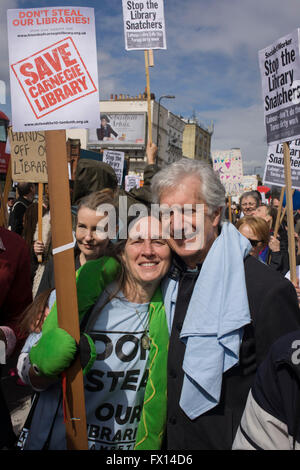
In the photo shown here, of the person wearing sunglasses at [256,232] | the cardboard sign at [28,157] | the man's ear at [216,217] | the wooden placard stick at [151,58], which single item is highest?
the wooden placard stick at [151,58]

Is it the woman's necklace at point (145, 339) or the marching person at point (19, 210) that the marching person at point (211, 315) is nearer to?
the woman's necklace at point (145, 339)

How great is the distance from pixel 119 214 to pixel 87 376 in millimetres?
925

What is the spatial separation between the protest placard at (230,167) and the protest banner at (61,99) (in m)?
6.91

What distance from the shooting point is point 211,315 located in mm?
1561

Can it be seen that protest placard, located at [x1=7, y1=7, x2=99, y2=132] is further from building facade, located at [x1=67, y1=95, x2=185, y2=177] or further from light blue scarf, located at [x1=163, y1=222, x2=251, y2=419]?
building facade, located at [x1=67, y1=95, x2=185, y2=177]

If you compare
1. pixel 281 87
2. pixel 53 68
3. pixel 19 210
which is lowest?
pixel 19 210

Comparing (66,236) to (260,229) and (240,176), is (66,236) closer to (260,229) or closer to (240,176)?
(260,229)

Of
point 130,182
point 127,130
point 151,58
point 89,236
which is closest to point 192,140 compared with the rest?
point 127,130

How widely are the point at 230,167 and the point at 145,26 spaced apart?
3.93 metres

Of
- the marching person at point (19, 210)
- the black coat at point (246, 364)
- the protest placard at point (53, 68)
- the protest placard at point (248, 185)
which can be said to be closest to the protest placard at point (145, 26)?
the marching person at point (19, 210)

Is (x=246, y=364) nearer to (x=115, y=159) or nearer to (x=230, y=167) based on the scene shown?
(x=115, y=159)

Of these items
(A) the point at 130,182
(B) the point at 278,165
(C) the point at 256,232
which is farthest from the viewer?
(A) the point at 130,182

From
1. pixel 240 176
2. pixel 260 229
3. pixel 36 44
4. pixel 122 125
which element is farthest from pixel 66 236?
pixel 122 125

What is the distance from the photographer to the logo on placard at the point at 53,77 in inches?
60.7
